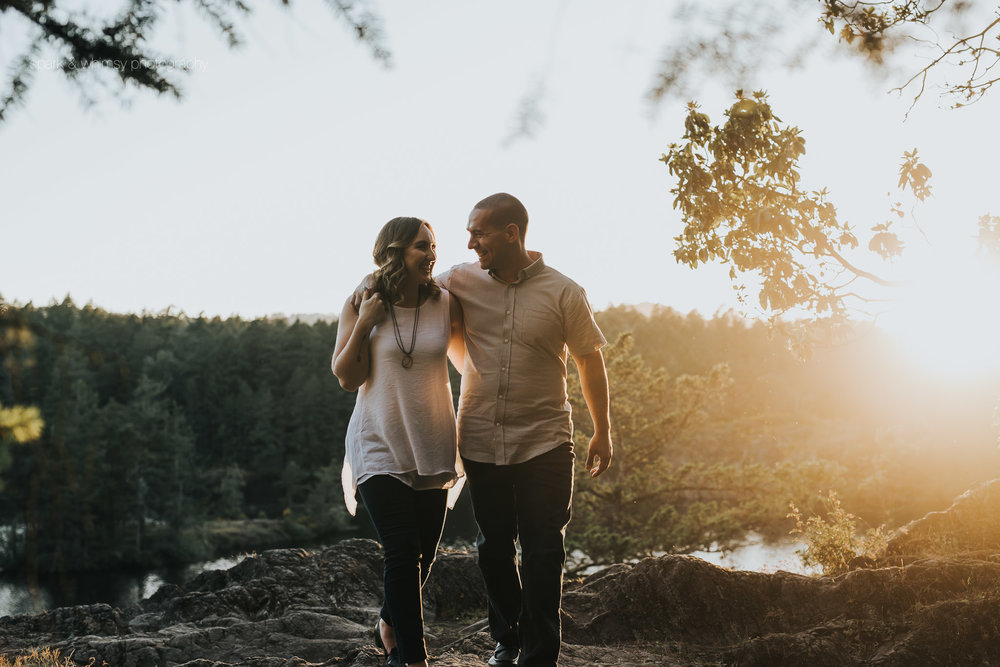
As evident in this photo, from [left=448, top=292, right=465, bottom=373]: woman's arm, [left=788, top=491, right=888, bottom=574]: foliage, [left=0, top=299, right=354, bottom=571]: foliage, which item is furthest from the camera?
[left=0, top=299, right=354, bottom=571]: foliage

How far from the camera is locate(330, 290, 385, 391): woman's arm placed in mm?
3010

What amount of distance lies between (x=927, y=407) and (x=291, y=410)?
1544 inches

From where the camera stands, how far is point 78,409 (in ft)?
129

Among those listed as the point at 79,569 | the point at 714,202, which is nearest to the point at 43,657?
the point at 714,202

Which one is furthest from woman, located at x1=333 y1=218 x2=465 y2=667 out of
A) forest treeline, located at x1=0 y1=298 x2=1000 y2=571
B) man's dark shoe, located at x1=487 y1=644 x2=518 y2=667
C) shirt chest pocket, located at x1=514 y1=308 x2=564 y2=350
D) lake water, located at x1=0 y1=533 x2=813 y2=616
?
lake water, located at x1=0 y1=533 x2=813 y2=616

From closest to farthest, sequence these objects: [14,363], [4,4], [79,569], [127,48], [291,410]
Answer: [14,363], [4,4], [127,48], [79,569], [291,410]

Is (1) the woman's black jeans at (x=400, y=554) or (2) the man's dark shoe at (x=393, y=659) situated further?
(2) the man's dark shoe at (x=393, y=659)

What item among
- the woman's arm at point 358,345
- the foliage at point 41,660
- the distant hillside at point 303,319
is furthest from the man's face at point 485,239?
the distant hillside at point 303,319

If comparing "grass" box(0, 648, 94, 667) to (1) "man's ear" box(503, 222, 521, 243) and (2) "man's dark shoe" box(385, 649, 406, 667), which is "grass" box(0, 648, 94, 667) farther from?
(1) "man's ear" box(503, 222, 521, 243)

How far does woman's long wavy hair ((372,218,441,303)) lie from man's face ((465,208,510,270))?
20cm

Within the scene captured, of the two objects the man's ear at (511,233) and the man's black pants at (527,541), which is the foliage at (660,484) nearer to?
the man's black pants at (527,541)

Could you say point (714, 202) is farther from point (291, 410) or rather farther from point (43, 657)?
point (291, 410)

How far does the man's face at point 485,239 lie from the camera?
126 inches

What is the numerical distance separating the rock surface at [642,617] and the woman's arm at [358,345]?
1259mm
